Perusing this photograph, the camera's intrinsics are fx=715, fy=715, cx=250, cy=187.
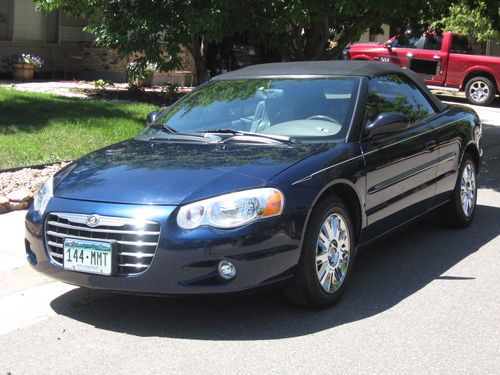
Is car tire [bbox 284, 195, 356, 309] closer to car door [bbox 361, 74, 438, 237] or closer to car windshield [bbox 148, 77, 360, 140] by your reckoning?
car door [bbox 361, 74, 438, 237]

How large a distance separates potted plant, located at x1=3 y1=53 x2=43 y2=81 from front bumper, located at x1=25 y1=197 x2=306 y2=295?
13785 millimetres

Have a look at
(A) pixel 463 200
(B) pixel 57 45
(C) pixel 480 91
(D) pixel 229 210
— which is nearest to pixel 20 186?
(D) pixel 229 210

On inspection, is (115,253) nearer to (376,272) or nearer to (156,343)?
(156,343)

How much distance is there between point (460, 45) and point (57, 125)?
13.0 metres

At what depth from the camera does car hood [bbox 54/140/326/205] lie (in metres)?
4.27

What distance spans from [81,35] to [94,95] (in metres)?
6.02

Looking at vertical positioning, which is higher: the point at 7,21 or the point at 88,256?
the point at 7,21

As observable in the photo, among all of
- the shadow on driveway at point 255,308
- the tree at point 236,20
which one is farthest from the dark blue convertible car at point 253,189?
the tree at point 236,20

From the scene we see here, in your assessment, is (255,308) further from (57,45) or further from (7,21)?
(57,45)

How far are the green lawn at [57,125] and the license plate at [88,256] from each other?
4035 mm

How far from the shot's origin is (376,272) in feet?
18.3

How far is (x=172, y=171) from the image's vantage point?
4.54 m

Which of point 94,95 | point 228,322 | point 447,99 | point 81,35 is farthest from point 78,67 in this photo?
point 228,322

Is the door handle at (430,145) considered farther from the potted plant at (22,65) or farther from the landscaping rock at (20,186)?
the potted plant at (22,65)
